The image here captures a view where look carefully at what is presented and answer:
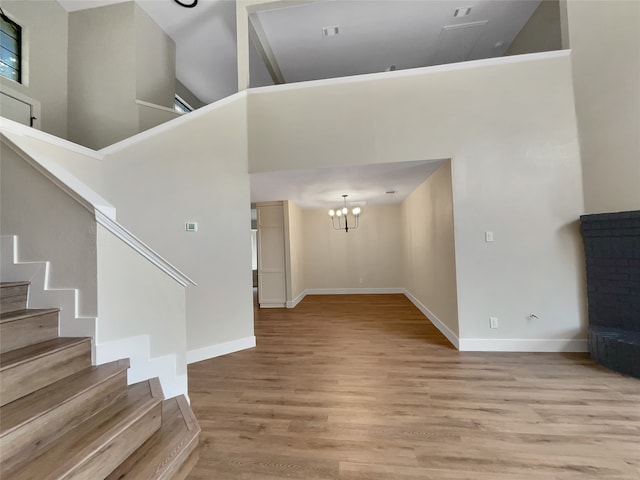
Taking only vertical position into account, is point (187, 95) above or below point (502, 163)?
above

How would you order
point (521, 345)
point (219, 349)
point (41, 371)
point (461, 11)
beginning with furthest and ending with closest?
point (461, 11), point (219, 349), point (521, 345), point (41, 371)

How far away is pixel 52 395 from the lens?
1.34m

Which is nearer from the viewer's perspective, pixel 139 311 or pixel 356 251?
pixel 139 311

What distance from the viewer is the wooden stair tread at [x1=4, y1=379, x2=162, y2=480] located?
3.56 feet

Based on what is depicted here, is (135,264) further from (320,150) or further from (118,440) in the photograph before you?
(320,150)

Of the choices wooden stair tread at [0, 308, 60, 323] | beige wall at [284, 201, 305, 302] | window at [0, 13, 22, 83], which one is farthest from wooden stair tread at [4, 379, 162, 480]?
window at [0, 13, 22, 83]

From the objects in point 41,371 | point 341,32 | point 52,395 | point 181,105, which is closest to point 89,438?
point 52,395

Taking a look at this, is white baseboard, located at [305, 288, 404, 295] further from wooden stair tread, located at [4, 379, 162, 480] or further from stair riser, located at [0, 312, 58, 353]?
stair riser, located at [0, 312, 58, 353]

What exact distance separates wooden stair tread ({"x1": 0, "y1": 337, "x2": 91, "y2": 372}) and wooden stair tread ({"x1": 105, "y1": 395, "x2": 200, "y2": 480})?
2.39 ft

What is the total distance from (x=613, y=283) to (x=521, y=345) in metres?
1.14

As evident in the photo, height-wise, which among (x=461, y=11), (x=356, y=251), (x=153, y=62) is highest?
(x=461, y=11)

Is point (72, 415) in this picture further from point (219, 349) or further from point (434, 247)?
point (434, 247)

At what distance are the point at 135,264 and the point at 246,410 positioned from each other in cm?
141

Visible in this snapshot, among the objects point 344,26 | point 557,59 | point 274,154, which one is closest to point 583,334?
point 557,59
